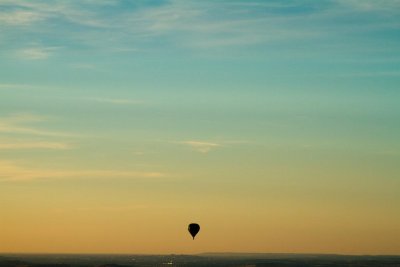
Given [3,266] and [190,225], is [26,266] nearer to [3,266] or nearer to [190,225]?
[3,266]

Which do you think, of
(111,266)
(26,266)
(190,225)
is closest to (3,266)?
(26,266)

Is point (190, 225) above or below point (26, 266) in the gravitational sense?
below

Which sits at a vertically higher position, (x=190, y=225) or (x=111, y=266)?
(x=111, y=266)

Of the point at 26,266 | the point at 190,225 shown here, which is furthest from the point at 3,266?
the point at 190,225

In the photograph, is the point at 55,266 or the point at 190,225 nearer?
the point at 190,225

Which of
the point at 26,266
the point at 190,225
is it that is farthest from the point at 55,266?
the point at 190,225

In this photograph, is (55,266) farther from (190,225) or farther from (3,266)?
(190,225)

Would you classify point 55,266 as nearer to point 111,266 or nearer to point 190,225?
point 111,266

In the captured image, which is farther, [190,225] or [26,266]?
[26,266]
